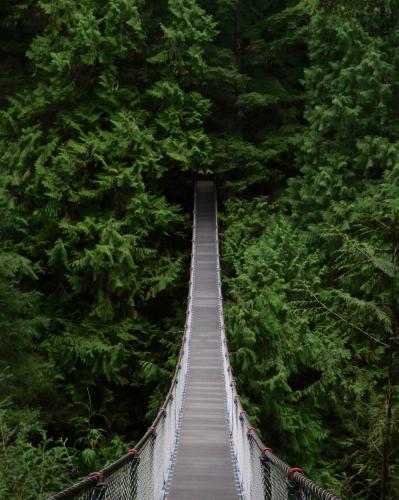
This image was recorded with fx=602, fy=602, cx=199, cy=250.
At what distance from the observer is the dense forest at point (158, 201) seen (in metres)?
11.8

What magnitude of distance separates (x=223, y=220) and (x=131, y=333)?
440 cm

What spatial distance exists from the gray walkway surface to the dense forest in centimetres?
54

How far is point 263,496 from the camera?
5.14 metres

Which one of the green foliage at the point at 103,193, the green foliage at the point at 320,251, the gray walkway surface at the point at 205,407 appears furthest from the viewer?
the green foliage at the point at 103,193

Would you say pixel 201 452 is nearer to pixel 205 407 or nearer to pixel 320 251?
pixel 205 407

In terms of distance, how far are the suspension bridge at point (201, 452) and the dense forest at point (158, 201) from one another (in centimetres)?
76

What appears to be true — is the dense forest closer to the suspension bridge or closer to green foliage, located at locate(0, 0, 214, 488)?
green foliage, located at locate(0, 0, 214, 488)

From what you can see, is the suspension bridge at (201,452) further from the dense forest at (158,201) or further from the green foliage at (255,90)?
the green foliage at (255,90)

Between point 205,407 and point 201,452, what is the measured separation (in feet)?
5.76

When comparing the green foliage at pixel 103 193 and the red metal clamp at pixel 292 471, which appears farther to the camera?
the green foliage at pixel 103 193

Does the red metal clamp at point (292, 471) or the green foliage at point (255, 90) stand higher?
the green foliage at point (255, 90)

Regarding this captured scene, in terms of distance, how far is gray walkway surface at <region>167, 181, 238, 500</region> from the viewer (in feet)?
22.1

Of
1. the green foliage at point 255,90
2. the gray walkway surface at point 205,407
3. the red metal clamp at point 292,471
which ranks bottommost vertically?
the gray walkway surface at point 205,407

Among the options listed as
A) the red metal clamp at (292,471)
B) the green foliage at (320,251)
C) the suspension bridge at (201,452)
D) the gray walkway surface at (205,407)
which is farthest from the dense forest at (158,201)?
the red metal clamp at (292,471)
